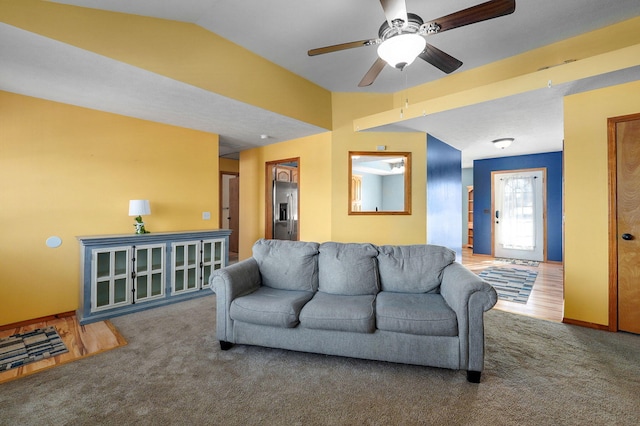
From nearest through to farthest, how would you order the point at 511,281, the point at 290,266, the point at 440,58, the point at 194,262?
the point at 440,58 < the point at 290,266 < the point at 194,262 < the point at 511,281

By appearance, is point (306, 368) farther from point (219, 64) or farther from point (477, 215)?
point (477, 215)

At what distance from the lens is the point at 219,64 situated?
9.89ft

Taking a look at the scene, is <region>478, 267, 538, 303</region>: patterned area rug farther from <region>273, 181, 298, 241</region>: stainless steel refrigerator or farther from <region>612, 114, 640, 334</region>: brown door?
<region>273, 181, 298, 241</region>: stainless steel refrigerator

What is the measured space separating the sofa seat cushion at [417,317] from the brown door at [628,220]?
208 centimetres

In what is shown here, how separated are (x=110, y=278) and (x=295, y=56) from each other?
10.9 ft

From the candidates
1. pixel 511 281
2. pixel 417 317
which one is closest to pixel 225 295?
pixel 417 317

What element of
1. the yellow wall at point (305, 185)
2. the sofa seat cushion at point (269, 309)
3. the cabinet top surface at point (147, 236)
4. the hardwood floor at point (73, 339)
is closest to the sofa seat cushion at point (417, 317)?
the sofa seat cushion at point (269, 309)

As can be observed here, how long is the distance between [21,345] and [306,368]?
258 cm

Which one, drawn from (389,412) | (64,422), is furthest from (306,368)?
(64,422)

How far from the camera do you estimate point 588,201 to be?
3.01m

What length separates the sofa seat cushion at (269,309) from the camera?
2.23 m

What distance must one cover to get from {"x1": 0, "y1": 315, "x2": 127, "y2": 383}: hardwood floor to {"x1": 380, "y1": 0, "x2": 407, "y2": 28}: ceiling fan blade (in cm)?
338

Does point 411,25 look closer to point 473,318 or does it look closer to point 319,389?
point 473,318

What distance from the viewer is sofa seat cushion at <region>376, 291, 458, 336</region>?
78.9 inches
